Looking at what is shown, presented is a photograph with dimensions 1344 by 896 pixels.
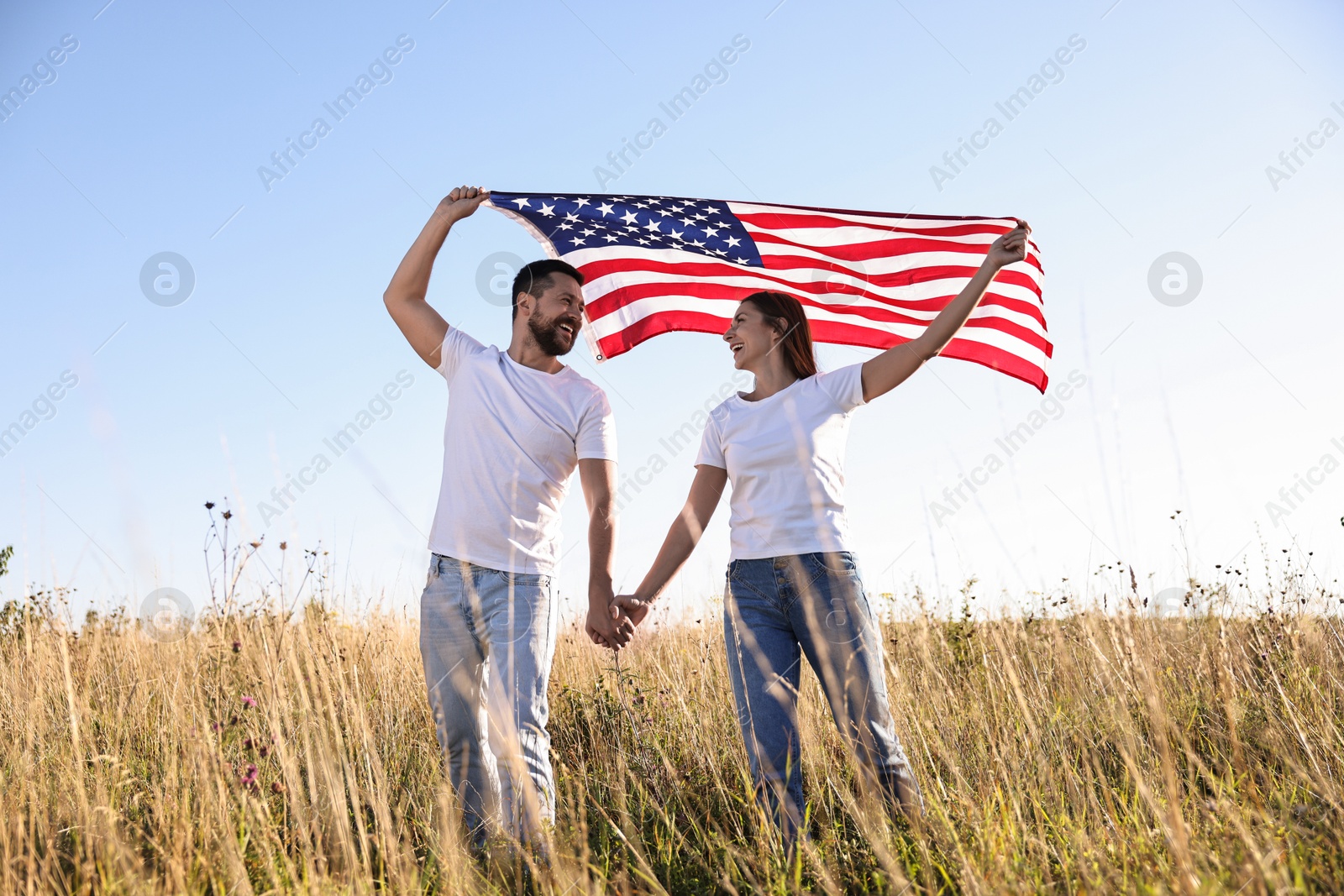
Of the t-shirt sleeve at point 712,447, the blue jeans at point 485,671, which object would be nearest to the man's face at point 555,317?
the t-shirt sleeve at point 712,447

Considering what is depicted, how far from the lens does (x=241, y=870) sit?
2203 mm

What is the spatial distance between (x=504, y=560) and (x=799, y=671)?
118cm

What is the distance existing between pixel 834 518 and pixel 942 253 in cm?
257

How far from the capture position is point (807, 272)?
505 cm

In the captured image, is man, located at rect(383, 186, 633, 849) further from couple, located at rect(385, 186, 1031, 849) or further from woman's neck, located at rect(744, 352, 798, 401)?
woman's neck, located at rect(744, 352, 798, 401)

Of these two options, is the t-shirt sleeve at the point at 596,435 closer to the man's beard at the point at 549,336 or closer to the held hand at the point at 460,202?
the man's beard at the point at 549,336

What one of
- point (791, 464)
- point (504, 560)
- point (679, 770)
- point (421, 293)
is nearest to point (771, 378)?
point (791, 464)

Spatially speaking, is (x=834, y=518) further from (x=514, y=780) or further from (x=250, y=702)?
(x=250, y=702)

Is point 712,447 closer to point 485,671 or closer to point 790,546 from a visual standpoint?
point 790,546

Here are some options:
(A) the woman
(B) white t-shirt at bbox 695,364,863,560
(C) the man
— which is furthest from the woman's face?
(C) the man

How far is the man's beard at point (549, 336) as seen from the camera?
346 cm

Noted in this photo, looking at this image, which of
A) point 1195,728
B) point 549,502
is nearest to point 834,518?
point 549,502

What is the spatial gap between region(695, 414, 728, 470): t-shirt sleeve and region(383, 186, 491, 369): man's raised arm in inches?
46.6

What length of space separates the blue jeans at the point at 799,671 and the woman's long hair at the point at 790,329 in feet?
2.82
